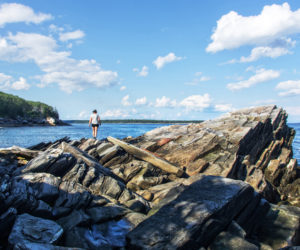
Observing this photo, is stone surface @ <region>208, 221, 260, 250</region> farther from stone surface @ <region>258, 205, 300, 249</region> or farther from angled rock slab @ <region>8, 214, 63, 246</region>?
angled rock slab @ <region>8, 214, 63, 246</region>

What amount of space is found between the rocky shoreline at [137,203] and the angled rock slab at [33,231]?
2 centimetres

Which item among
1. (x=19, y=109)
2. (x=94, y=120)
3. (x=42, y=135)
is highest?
(x=19, y=109)

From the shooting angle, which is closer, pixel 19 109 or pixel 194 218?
pixel 194 218

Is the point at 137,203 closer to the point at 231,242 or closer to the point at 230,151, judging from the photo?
the point at 231,242

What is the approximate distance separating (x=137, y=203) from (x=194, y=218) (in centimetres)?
359

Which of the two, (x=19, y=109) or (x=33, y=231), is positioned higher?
(x=19, y=109)

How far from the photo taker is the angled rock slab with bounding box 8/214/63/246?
574cm

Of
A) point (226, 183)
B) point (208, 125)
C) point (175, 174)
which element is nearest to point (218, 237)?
point (226, 183)

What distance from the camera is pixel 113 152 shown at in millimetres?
15969

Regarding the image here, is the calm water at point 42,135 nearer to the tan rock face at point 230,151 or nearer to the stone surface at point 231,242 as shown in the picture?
the tan rock face at point 230,151

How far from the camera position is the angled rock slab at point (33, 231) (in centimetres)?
574

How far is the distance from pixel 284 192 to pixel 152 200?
41.1ft

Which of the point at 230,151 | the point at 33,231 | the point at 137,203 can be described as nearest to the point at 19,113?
the point at 230,151

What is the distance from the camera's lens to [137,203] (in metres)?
10.0
